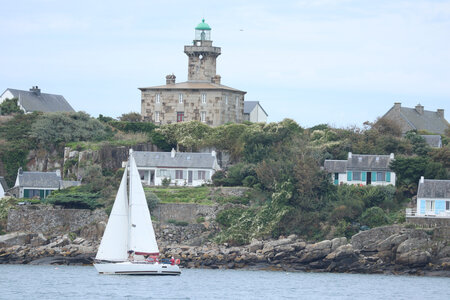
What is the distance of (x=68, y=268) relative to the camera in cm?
6053

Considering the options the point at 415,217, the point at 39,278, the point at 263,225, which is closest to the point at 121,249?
the point at 39,278

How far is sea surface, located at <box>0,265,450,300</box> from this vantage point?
49.6 m

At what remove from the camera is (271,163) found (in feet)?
222

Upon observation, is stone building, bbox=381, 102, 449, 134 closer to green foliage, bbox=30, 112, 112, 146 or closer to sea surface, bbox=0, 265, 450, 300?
green foliage, bbox=30, 112, 112, 146

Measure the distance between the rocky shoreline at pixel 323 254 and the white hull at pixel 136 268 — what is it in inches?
258

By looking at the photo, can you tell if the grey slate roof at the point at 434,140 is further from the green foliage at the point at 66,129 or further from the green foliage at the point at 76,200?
the green foliage at the point at 76,200

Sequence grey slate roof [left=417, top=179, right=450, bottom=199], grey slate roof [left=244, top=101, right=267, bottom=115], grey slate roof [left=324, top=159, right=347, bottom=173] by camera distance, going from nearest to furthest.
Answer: grey slate roof [left=417, top=179, right=450, bottom=199]
grey slate roof [left=324, top=159, right=347, bottom=173]
grey slate roof [left=244, top=101, right=267, bottom=115]

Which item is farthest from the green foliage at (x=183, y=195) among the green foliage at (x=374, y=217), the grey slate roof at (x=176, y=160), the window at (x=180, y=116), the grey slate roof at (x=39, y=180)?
the window at (x=180, y=116)

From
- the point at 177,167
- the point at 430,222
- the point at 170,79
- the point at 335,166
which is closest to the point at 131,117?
the point at 170,79

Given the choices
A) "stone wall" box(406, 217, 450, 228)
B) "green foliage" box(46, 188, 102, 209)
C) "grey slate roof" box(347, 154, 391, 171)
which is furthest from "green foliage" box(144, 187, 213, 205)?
"stone wall" box(406, 217, 450, 228)

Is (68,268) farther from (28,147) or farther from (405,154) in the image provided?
(405,154)

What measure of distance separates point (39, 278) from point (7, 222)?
42.0ft

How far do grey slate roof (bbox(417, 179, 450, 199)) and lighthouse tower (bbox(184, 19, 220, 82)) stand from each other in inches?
865

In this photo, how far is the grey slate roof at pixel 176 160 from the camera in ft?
235
